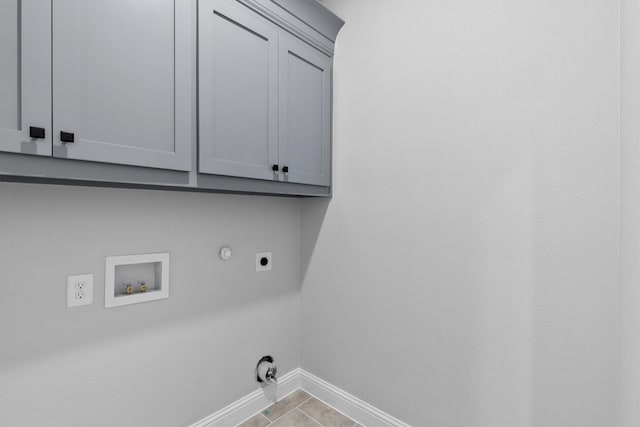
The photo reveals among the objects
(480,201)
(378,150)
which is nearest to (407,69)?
(378,150)

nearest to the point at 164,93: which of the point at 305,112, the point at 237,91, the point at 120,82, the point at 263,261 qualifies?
the point at 120,82

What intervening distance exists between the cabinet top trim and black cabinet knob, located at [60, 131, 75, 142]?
85 cm

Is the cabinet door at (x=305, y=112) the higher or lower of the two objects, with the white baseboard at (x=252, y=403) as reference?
higher

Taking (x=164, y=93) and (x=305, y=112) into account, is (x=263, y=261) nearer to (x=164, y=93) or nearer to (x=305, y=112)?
(x=305, y=112)

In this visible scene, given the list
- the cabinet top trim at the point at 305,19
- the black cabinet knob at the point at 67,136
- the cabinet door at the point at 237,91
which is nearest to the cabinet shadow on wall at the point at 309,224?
A: the cabinet door at the point at 237,91

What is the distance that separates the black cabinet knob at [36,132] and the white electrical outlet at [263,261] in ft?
3.67

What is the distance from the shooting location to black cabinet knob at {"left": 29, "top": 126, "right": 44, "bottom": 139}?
776 millimetres

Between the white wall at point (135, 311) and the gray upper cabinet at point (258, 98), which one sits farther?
the gray upper cabinet at point (258, 98)

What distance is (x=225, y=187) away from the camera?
47.9 inches

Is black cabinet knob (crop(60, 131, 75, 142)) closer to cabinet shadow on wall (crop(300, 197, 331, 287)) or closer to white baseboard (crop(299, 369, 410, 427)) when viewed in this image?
cabinet shadow on wall (crop(300, 197, 331, 287))

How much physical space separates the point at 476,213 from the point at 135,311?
5.01ft

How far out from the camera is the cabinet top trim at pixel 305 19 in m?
1.33

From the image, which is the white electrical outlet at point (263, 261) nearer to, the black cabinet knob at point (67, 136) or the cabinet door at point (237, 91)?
the cabinet door at point (237, 91)

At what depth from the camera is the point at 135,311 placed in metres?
1.29
